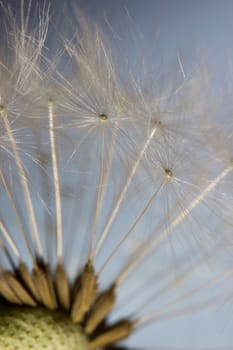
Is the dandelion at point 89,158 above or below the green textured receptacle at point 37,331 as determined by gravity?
above

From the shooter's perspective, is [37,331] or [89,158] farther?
[89,158]

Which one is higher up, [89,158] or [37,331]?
[89,158]

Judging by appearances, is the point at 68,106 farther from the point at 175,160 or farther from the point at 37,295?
the point at 37,295

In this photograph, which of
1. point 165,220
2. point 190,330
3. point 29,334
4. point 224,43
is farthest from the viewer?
point 190,330

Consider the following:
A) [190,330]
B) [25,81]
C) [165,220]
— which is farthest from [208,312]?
[25,81]

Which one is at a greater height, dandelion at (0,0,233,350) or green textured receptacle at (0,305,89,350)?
dandelion at (0,0,233,350)

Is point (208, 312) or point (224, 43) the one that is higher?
point (224, 43)
